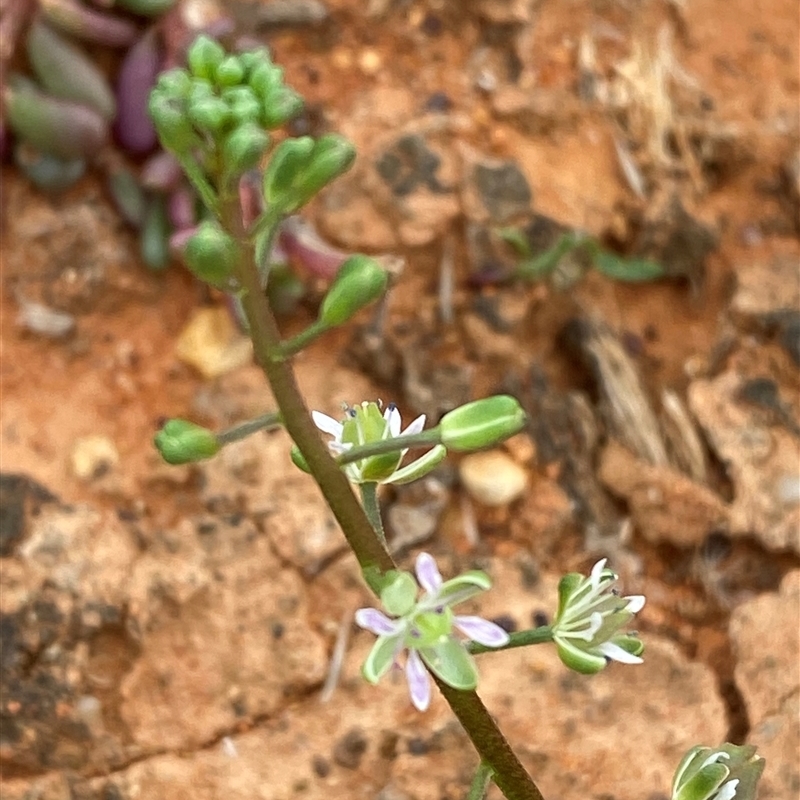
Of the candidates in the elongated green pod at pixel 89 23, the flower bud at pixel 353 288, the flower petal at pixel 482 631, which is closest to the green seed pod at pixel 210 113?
the flower bud at pixel 353 288

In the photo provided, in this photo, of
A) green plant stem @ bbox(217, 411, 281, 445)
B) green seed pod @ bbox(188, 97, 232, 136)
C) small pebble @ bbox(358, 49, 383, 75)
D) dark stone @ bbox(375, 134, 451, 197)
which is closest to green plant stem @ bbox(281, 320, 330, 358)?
green plant stem @ bbox(217, 411, 281, 445)

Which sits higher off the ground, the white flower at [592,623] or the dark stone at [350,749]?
the white flower at [592,623]

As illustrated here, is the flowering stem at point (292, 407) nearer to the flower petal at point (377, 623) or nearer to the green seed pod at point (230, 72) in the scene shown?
A: the flower petal at point (377, 623)

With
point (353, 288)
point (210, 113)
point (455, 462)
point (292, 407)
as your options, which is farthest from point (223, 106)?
point (455, 462)

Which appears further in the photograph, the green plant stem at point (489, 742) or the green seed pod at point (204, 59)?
the green plant stem at point (489, 742)

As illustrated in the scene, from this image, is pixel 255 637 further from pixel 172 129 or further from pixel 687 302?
pixel 687 302
